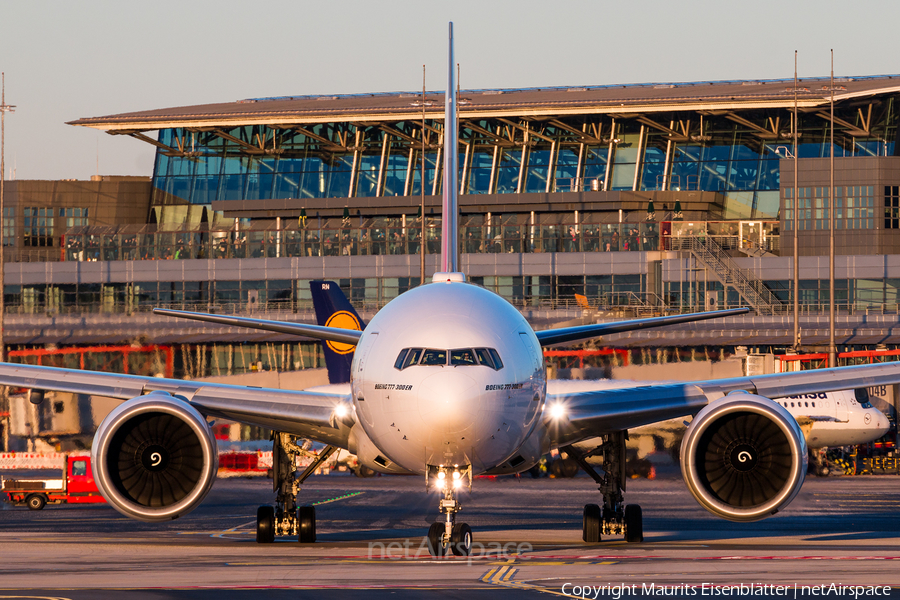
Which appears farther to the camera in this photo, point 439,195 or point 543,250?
point 439,195

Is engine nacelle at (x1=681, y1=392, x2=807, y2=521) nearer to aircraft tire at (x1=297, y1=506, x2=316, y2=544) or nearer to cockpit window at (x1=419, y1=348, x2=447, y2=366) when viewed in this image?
cockpit window at (x1=419, y1=348, x2=447, y2=366)

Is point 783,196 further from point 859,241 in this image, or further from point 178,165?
point 178,165

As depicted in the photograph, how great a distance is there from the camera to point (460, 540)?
66.5ft

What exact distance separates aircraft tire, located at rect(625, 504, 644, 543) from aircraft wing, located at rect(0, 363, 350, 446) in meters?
6.22

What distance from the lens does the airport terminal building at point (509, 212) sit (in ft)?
236

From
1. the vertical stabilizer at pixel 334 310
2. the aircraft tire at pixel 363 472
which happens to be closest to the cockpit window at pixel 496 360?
the vertical stabilizer at pixel 334 310

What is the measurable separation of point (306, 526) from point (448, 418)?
8100 mm

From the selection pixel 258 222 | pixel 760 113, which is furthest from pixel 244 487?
pixel 760 113

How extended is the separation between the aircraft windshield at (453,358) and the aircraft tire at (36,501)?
24.3m

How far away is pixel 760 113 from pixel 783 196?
25.0 feet

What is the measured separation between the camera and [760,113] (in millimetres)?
80562

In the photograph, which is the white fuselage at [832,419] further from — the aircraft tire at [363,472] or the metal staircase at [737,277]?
the metal staircase at [737,277]

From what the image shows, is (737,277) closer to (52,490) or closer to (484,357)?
(52,490)

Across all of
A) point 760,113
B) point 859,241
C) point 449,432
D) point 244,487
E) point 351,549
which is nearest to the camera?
point 449,432
